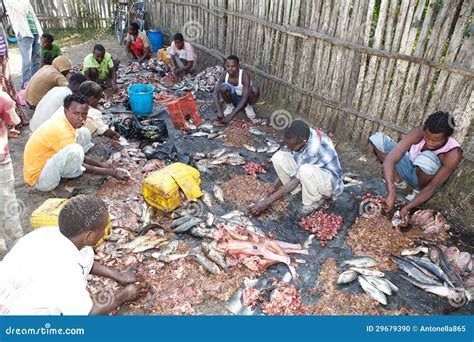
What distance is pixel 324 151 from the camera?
4.32 meters

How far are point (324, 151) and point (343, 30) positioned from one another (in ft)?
8.98

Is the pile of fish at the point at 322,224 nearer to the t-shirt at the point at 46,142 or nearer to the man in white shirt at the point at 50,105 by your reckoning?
the t-shirt at the point at 46,142

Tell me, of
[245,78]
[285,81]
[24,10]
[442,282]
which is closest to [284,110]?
[285,81]

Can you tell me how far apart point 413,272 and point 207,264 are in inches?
85.0

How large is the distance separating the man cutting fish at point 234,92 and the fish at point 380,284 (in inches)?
167

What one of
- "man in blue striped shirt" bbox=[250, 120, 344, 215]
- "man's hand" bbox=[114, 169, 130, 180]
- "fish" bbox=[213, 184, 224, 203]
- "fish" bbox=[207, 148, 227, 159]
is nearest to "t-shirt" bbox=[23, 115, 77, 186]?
"man's hand" bbox=[114, 169, 130, 180]

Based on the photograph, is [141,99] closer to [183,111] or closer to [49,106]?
[183,111]

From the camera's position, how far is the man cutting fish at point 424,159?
411cm

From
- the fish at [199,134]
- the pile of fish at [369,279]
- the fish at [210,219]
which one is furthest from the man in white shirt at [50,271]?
the fish at [199,134]

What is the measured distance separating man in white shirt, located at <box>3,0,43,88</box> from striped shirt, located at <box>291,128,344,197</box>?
637cm

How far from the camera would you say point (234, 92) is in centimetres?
721

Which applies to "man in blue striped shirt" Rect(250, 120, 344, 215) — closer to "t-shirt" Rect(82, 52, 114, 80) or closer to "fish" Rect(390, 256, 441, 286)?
"fish" Rect(390, 256, 441, 286)

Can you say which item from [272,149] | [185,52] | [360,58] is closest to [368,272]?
[272,149]

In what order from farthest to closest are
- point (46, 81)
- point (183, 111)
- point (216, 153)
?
point (183, 111) → point (46, 81) → point (216, 153)
